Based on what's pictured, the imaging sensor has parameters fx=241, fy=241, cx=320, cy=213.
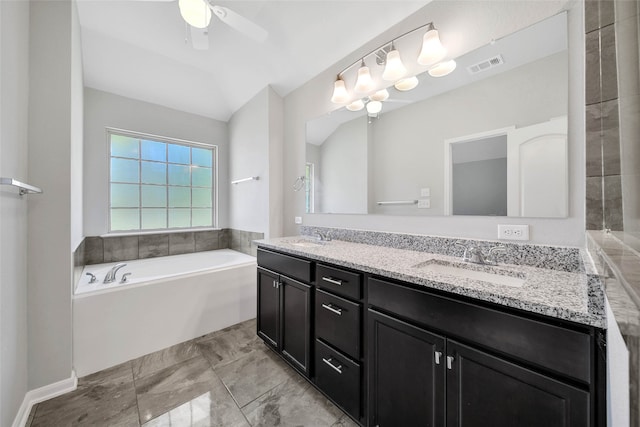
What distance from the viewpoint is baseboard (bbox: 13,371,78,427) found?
1.32m

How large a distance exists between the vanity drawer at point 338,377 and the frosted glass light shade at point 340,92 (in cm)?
194

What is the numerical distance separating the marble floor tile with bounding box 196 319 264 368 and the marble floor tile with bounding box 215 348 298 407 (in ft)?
0.26

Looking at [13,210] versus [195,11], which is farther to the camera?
[195,11]

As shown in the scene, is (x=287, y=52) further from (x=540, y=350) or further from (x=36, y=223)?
(x=540, y=350)

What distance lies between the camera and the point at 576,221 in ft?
3.75

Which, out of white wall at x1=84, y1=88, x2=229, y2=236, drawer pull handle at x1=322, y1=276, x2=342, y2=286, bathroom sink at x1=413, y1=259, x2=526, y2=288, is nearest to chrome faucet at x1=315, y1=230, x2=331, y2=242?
drawer pull handle at x1=322, y1=276, x2=342, y2=286

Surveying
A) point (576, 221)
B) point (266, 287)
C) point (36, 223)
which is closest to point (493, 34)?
point (576, 221)

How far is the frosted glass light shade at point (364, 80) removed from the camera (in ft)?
6.32

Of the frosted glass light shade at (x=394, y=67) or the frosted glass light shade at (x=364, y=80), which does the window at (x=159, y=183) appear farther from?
the frosted glass light shade at (x=394, y=67)

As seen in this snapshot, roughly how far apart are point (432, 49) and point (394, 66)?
0.27m

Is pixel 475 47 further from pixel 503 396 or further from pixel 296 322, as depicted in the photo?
pixel 296 322

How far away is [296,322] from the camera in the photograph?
5.38 ft

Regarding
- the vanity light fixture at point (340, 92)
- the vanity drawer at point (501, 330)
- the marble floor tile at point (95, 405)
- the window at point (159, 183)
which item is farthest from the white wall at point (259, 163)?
the vanity drawer at point (501, 330)

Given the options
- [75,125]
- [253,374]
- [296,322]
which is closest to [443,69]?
[296,322]
